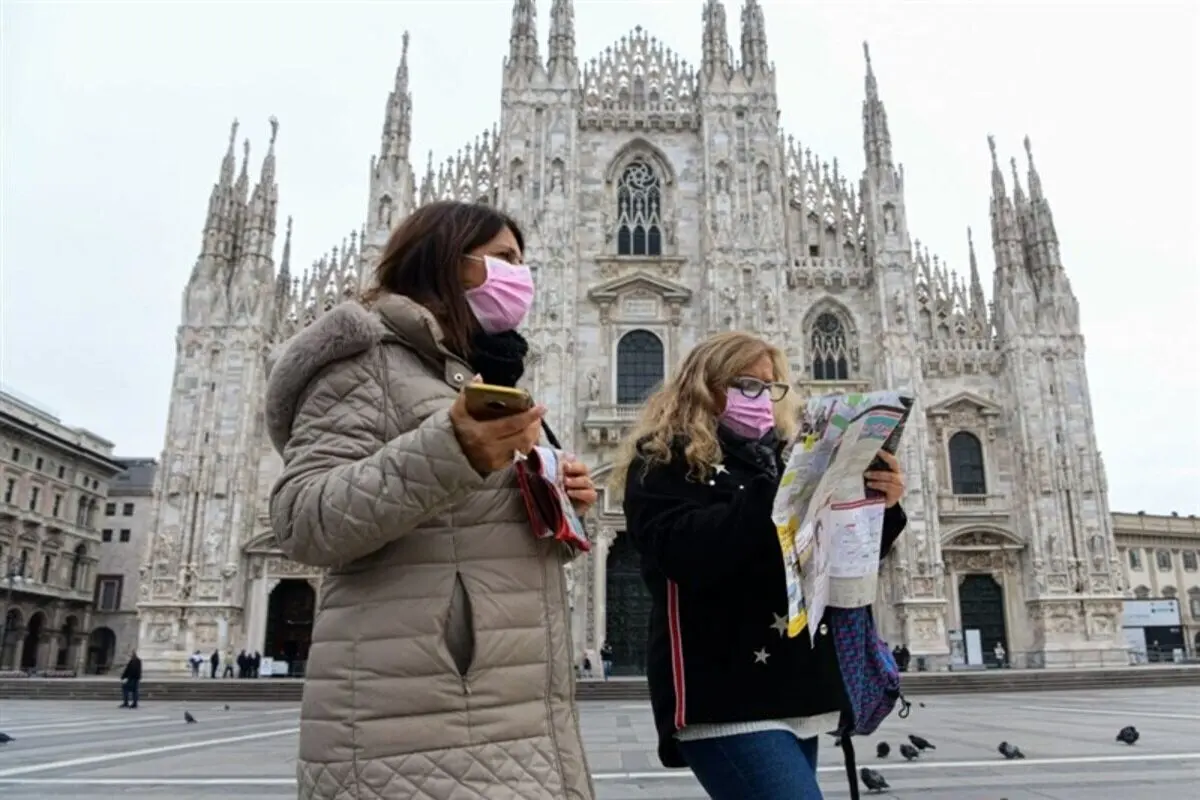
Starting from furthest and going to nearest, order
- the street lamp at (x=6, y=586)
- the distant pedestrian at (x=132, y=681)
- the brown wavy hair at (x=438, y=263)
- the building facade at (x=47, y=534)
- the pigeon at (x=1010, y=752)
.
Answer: the building facade at (x=47, y=534), the street lamp at (x=6, y=586), the distant pedestrian at (x=132, y=681), the pigeon at (x=1010, y=752), the brown wavy hair at (x=438, y=263)

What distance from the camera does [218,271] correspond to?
94.9 feet

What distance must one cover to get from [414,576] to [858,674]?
1545 millimetres

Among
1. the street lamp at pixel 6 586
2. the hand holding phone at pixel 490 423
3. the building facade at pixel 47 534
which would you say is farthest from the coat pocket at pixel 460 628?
the building facade at pixel 47 534

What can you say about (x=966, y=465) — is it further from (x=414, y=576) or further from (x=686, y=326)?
(x=414, y=576)

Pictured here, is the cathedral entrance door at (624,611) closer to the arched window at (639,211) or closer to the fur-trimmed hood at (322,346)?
the arched window at (639,211)

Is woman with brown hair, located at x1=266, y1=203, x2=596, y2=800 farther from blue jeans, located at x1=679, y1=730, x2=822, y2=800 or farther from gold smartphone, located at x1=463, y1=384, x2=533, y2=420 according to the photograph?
blue jeans, located at x1=679, y1=730, x2=822, y2=800

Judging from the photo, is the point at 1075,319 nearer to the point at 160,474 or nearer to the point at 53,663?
the point at 160,474

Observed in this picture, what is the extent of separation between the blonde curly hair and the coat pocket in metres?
0.98

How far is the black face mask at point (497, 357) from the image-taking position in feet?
7.84

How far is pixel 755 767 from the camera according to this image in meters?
2.58

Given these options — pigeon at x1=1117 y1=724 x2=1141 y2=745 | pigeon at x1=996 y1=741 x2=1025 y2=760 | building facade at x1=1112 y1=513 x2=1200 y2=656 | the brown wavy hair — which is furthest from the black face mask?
building facade at x1=1112 y1=513 x2=1200 y2=656

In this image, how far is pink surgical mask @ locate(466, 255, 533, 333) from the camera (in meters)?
2.43

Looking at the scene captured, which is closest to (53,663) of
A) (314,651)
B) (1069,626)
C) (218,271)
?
(218,271)

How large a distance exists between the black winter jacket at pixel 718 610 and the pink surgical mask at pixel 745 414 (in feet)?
0.69
